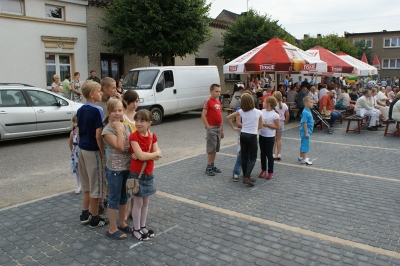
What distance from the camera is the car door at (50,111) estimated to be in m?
10.5

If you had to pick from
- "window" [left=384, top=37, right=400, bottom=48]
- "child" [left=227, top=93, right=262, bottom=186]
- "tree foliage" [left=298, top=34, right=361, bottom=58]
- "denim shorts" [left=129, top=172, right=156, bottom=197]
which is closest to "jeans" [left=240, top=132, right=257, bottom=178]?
"child" [left=227, top=93, right=262, bottom=186]

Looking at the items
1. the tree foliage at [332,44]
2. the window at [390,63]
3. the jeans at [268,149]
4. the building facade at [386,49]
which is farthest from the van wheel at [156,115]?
the window at [390,63]

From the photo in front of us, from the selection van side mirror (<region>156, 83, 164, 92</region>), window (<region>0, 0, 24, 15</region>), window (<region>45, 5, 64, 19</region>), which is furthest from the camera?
window (<region>45, 5, 64, 19</region>)

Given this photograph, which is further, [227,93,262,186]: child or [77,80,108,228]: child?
[227,93,262,186]: child

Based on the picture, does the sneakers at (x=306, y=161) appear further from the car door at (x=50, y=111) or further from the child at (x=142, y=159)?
the car door at (x=50, y=111)

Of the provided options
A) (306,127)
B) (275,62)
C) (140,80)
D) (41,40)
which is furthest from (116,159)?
(41,40)

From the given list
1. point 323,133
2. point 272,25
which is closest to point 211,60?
point 272,25

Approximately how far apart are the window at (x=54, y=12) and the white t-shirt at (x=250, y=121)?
45.0 ft

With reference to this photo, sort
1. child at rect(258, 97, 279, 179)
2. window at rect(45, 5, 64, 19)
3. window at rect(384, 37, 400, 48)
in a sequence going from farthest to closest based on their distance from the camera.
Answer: window at rect(384, 37, 400, 48), window at rect(45, 5, 64, 19), child at rect(258, 97, 279, 179)

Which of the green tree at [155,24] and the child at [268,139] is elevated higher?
the green tree at [155,24]

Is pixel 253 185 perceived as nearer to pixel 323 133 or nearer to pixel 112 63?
pixel 323 133

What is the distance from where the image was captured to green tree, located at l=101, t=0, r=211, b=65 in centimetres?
1706

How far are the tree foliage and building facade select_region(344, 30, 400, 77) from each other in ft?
41.5

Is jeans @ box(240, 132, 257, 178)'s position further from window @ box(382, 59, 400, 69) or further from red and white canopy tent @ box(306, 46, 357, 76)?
window @ box(382, 59, 400, 69)
